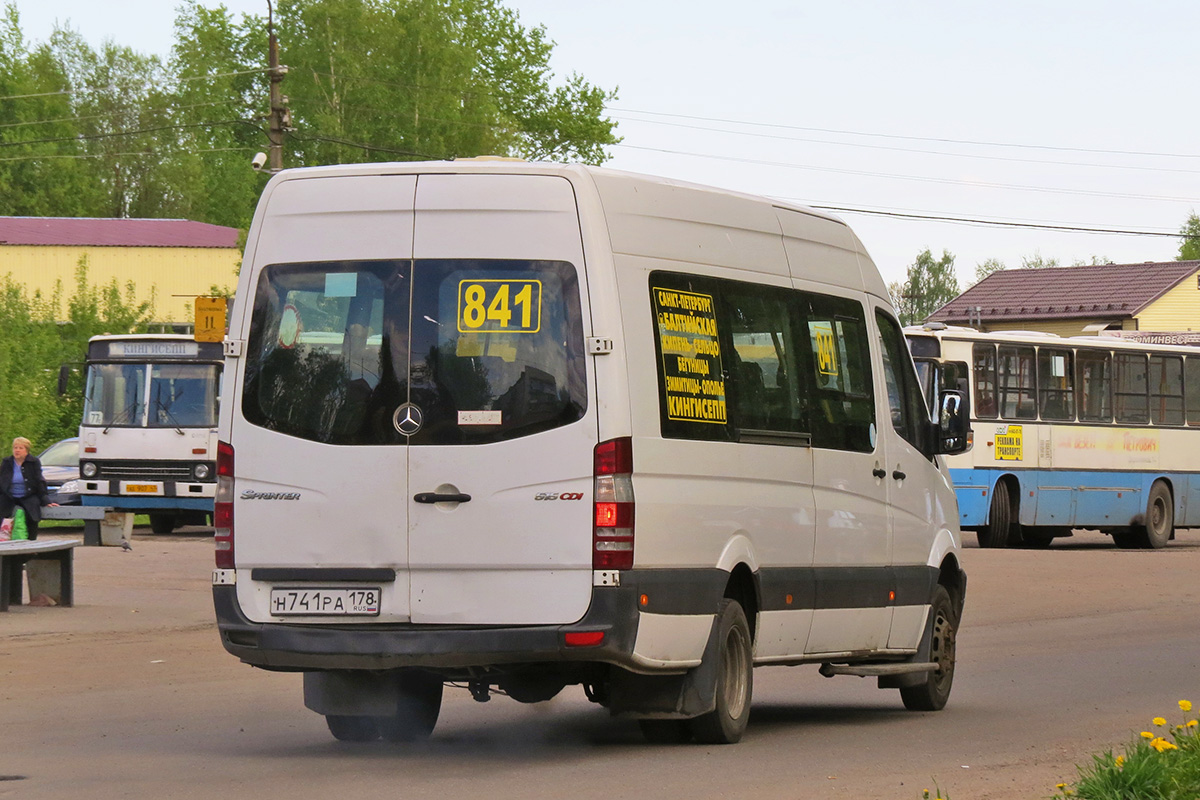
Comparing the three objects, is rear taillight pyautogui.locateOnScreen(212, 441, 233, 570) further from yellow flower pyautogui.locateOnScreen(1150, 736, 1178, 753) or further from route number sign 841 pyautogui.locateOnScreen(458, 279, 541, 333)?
yellow flower pyautogui.locateOnScreen(1150, 736, 1178, 753)

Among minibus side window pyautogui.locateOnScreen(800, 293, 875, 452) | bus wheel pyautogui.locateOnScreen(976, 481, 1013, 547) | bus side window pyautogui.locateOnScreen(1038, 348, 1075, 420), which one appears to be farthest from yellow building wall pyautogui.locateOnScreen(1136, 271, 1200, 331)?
minibus side window pyautogui.locateOnScreen(800, 293, 875, 452)

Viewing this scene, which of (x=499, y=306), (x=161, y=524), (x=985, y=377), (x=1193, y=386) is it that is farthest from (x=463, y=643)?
(x=1193, y=386)

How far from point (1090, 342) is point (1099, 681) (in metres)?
20.2

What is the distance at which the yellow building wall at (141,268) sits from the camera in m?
72.9

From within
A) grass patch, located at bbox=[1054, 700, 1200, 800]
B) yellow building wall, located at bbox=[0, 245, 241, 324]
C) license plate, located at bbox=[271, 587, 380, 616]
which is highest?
yellow building wall, located at bbox=[0, 245, 241, 324]

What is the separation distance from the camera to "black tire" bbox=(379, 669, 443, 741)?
987cm

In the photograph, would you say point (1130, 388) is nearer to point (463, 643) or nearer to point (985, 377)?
point (985, 377)

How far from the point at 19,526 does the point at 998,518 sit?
50.1 feet

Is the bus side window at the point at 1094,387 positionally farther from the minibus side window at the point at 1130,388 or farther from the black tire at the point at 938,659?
the black tire at the point at 938,659

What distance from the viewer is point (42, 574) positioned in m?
19.0

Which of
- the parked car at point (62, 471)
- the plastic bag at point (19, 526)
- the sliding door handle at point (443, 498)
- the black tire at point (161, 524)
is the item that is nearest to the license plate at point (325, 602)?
the sliding door handle at point (443, 498)

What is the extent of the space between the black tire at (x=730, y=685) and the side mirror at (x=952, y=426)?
104 inches

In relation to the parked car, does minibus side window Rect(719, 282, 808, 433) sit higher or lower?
higher

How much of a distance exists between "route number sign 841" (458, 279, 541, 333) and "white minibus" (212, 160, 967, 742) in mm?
12
